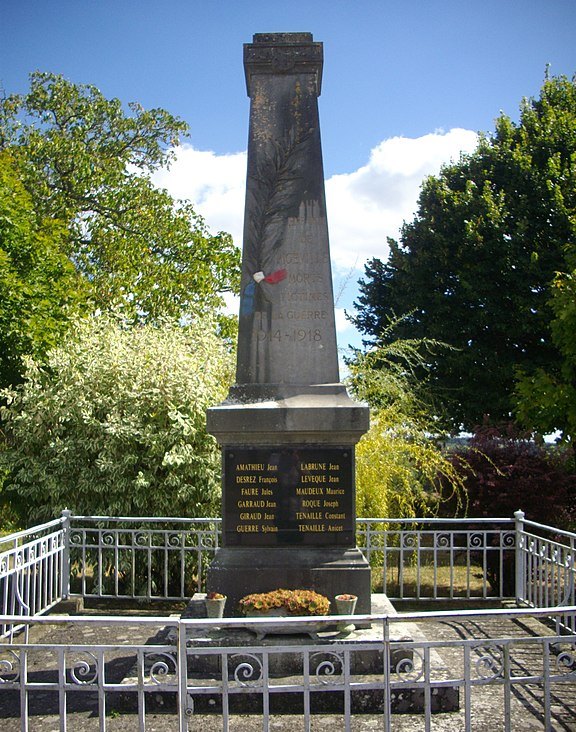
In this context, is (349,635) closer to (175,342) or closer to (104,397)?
(104,397)

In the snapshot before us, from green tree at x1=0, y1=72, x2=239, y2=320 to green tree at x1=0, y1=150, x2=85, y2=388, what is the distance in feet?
10.4

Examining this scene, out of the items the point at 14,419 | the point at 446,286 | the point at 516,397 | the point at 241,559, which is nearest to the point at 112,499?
the point at 14,419

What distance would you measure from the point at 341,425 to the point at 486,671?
2.30 metres

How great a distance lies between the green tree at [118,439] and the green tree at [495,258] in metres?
8.93

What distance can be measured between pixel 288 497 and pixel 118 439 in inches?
160

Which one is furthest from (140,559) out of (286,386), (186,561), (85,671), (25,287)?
(25,287)

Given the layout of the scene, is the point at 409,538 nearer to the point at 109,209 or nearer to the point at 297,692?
the point at 297,692

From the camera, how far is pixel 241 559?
6.94 metres

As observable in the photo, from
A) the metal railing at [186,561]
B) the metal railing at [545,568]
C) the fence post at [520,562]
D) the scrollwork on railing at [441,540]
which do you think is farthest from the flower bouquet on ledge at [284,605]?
the fence post at [520,562]

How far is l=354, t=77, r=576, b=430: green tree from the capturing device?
61.1 ft

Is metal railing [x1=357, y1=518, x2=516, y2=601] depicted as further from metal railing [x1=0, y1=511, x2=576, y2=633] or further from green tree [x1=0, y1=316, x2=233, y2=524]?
green tree [x1=0, y1=316, x2=233, y2=524]

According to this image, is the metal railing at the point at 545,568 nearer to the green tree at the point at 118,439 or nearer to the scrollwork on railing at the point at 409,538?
the scrollwork on railing at the point at 409,538

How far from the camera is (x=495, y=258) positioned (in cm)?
1917

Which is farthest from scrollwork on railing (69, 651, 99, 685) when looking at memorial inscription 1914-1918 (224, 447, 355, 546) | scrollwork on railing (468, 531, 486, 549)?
scrollwork on railing (468, 531, 486, 549)
